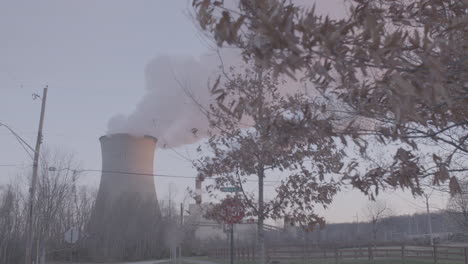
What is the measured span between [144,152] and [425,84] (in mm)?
27015

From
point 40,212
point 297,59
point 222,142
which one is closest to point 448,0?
point 297,59

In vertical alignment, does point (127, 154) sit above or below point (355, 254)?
above

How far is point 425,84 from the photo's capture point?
2.38 metres

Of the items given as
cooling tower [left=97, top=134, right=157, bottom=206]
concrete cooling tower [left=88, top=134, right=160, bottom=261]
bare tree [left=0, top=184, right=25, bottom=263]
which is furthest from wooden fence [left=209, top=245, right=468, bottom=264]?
bare tree [left=0, top=184, right=25, bottom=263]

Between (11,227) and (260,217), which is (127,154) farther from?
(260,217)

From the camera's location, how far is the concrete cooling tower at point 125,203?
2786cm

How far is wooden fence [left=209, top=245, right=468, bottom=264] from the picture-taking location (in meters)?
16.8

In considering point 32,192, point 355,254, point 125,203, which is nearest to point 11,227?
point 125,203

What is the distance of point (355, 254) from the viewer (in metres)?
19.8

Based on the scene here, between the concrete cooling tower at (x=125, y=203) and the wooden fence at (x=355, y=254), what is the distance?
826 centimetres

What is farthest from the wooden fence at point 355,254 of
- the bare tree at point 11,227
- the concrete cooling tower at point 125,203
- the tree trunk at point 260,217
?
the bare tree at point 11,227

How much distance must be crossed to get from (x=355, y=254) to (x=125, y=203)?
26.9 m

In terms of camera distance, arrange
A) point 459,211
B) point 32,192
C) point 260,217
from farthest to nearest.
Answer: point 459,211, point 32,192, point 260,217

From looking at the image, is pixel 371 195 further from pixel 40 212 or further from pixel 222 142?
pixel 40 212
